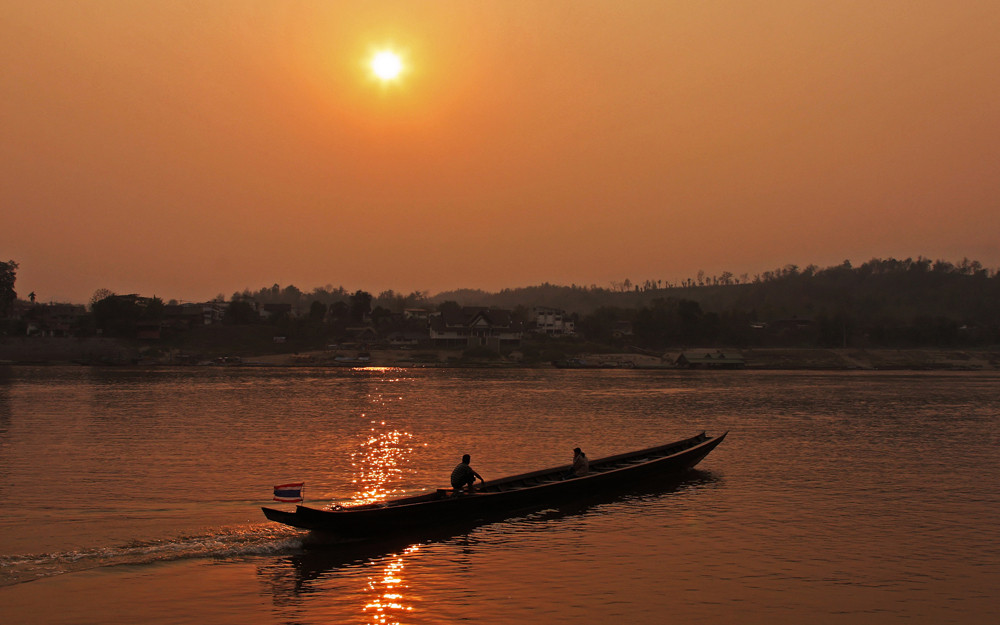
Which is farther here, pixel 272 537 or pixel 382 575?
pixel 272 537

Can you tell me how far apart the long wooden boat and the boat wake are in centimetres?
82

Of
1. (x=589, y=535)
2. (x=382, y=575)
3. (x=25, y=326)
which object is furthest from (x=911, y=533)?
(x=25, y=326)

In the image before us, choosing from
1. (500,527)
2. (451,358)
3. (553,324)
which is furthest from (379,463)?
(553,324)

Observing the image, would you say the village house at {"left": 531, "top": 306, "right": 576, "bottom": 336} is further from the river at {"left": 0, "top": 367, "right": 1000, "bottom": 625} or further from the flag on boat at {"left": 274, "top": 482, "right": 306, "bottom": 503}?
the flag on boat at {"left": 274, "top": 482, "right": 306, "bottom": 503}

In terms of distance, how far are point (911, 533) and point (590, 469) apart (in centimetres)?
894

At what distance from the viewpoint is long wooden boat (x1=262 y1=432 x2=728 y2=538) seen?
54.7 feet

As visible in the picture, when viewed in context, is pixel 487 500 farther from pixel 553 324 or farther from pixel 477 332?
pixel 553 324

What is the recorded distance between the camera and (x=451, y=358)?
117m

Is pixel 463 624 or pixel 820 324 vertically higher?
pixel 820 324

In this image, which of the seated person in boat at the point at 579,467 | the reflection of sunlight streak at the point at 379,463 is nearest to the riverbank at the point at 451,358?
the reflection of sunlight streak at the point at 379,463

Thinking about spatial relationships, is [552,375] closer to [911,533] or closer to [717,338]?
[717,338]

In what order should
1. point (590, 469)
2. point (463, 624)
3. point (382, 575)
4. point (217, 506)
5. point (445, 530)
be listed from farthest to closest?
point (590, 469), point (217, 506), point (445, 530), point (382, 575), point (463, 624)

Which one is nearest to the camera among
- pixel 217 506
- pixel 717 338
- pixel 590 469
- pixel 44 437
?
pixel 217 506

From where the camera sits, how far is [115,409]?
49.0 metres
